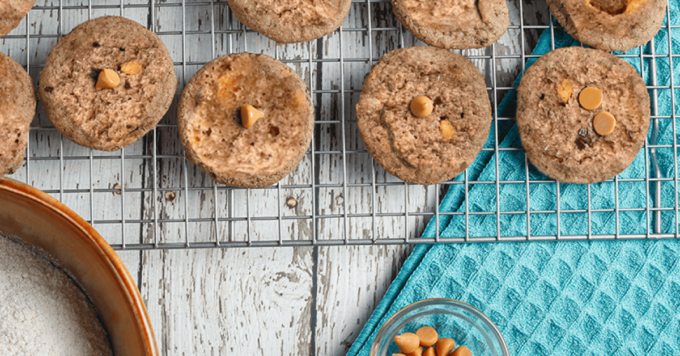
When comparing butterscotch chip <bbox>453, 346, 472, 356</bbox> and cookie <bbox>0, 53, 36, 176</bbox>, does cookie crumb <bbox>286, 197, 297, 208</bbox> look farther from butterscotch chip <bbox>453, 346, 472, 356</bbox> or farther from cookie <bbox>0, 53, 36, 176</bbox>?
cookie <bbox>0, 53, 36, 176</bbox>

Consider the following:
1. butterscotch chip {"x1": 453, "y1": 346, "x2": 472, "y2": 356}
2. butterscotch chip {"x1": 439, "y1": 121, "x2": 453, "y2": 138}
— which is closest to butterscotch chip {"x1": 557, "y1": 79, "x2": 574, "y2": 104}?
butterscotch chip {"x1": 439, "y1": 121, "x2": 453, "y2": 138}

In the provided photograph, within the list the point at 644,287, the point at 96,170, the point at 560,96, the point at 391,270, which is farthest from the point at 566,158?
the point at 96,170

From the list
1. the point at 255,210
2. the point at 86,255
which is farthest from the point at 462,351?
the point at 86,255

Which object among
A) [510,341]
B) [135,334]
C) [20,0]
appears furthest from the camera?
[510,341]

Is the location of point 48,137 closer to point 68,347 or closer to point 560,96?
point 68,347

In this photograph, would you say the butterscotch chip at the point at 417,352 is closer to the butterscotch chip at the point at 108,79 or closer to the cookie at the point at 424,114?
the cookie at the point at 424,114

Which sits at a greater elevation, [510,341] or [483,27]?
[483,27]
